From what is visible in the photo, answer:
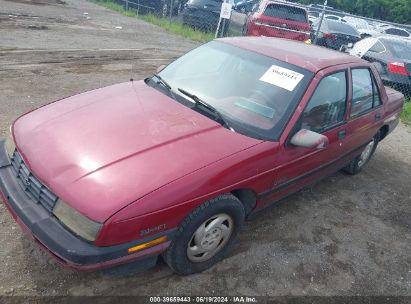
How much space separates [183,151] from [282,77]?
1.29 metres

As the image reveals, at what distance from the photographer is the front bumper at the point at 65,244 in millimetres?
2275

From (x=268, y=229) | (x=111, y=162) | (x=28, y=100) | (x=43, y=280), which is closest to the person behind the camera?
(x=111, y=162)

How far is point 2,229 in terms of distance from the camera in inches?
126

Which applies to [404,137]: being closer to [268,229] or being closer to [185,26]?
[268,229]

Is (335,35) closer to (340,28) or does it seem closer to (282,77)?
(340,28)

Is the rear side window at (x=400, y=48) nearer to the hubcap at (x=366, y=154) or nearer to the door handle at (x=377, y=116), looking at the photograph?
the hubcap at (x=366, y=154)

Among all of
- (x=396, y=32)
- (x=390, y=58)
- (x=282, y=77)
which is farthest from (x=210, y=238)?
(x=396, y=32)

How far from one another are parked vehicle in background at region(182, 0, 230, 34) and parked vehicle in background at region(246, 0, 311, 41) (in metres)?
2.75

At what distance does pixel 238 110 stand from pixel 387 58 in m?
7.25

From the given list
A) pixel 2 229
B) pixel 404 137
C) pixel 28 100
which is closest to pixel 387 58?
pixel 404 137

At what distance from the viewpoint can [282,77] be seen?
11.2 ft

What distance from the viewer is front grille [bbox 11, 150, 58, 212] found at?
2467mm

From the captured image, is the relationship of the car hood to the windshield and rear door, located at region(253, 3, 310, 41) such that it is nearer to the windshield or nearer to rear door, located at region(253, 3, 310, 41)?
the windshield

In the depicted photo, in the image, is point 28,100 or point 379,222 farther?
point 28,100
